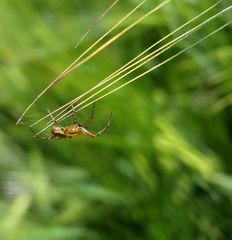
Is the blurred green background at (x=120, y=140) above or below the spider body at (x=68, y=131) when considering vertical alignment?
above

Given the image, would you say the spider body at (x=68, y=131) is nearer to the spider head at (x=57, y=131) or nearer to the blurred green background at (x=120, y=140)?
the spider head at (x=57, y=131)

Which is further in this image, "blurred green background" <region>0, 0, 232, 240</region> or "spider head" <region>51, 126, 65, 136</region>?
"blurred green background" <region>0, 0, 232, 240</region>

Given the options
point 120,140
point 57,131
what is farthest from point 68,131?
point 120,140

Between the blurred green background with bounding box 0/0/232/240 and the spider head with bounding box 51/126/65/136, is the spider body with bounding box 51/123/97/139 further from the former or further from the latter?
the blurred green background with bounding box 0/0/232/240

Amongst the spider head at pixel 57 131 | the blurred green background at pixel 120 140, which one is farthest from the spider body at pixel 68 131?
the blurred green background at pixel 120 140

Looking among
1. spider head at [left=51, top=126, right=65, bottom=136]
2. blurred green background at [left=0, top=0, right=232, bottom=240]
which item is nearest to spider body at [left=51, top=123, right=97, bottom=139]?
spider head at [left=51, top=126, right=65, bottom=136]

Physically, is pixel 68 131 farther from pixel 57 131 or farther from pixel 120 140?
pixel 120 140

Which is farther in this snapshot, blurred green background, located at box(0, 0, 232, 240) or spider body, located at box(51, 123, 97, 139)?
blurred green background, located at box(0, 0, 232, 240)

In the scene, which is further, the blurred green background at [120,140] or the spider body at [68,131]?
the blurred green background at [120,140]

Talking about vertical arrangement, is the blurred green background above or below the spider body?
above
